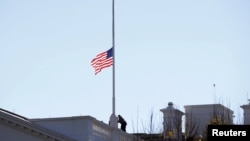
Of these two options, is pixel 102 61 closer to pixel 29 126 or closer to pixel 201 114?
pixel 29 126

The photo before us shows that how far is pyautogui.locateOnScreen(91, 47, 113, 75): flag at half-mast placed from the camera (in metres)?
35.7

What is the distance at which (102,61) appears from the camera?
1417 inches

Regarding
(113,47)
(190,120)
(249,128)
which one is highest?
(113,47)

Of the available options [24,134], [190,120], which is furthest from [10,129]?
[190,120]

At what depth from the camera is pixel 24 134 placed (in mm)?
33906

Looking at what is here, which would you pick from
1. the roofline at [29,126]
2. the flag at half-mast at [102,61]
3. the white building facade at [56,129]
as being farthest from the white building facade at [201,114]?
the roofline at [29,126]

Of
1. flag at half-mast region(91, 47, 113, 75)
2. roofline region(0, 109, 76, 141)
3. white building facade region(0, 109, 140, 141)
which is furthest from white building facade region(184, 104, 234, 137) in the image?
roofline region(0, 109, 76, 141)

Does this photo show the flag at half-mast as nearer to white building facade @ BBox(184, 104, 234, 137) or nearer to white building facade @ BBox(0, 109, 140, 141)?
white building facade @ BBox(0, 109, 140, 141)

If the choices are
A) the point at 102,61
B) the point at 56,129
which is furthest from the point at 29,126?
A: the point at 102,61

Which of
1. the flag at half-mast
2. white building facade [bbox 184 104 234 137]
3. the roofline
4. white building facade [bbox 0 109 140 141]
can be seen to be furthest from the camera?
white building facade [bbox 184 104 234 137]

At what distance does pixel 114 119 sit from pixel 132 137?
2.33m

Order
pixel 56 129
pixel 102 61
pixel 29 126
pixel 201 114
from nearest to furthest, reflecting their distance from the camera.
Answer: pixel 29 126
pixel 56 129
pixel 102 61
pixel 201 114

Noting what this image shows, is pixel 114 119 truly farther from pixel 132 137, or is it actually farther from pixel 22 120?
pixel 22 120

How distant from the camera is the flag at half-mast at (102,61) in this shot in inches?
1405
